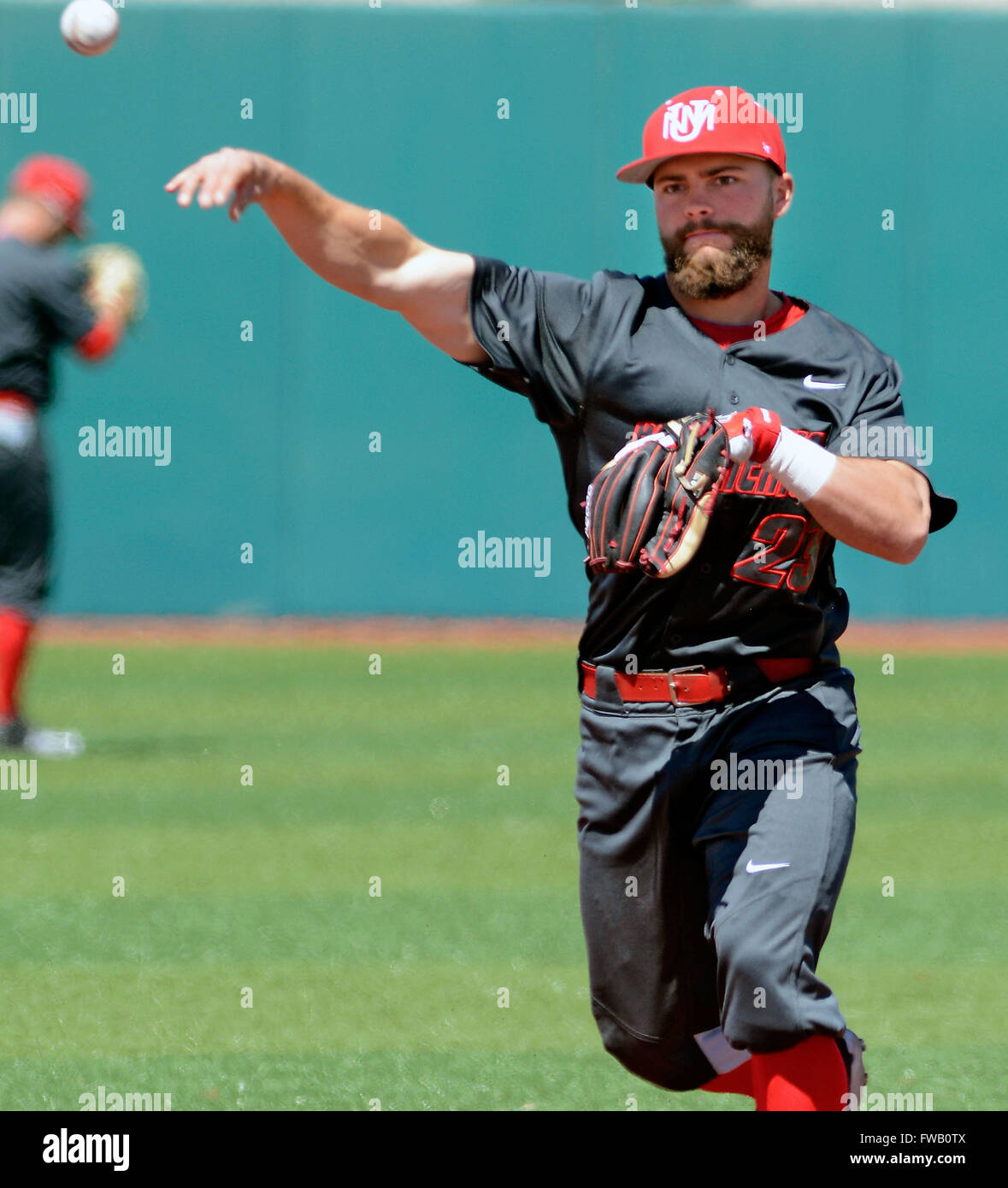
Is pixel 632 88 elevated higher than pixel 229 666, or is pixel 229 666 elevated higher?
pixel 632 88

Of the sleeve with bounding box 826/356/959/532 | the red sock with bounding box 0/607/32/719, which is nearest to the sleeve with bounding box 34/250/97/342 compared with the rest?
the red sock with bounding box 0/607/32/719

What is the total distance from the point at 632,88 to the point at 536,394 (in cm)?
1428

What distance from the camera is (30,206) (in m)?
11.4

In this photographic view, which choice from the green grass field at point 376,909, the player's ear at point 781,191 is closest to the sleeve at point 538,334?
the player's ear at point 781,191

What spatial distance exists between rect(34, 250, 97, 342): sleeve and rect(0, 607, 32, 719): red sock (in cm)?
169

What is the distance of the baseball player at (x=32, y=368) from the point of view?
433 inches

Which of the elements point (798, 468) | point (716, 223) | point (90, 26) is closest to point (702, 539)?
point (798, 468)

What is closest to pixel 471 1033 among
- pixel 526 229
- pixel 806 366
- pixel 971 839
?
pixel 806 366

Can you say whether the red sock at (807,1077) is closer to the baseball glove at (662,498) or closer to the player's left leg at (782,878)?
the player's left leg at (782,878)

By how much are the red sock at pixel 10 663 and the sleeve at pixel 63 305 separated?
169cm

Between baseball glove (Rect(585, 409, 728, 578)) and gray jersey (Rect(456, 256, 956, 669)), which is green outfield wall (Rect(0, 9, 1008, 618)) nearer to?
gray jersey (Rect(456, 256, 956, 669))

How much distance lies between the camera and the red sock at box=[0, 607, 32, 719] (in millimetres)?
10812

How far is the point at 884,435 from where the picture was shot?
14.5ft

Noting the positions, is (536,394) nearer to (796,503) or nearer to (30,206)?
(796,503)
